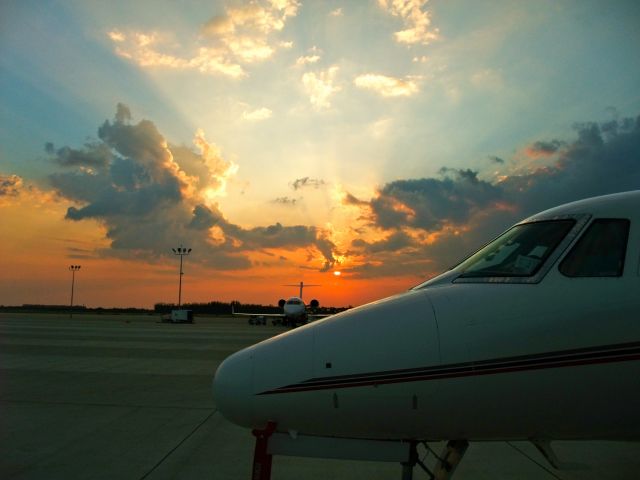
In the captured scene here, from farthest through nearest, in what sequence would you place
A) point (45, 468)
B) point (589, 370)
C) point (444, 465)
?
point (45, 468) < point (444, 465) < point (589, 370)

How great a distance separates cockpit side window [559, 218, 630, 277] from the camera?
12.2ft

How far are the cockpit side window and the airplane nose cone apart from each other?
2598 millimetres

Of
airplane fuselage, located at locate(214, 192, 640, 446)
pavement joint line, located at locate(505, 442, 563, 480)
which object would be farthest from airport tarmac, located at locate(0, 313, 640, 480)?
airplane fuselage, located at locate(214, 192, 640, 446)

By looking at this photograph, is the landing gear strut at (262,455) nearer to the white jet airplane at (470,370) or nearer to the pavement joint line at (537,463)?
the white jet airplane at (470,370)

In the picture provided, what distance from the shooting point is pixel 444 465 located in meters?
4.14

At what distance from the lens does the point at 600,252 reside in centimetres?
380

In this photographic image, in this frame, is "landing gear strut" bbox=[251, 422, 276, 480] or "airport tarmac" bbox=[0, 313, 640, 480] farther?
"airport tarmac" bbox=[0, 313, 640, 480]

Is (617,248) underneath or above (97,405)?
above

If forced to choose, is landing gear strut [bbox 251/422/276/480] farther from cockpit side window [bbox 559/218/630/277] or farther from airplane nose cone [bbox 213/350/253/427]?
cockpit side window [bbox 559/218/630/277]

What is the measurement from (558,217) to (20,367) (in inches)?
671

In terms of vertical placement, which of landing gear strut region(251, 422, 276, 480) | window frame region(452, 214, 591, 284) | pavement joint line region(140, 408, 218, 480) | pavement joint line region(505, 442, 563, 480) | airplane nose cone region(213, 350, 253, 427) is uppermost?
window frame region(452, 214, 591, 284)

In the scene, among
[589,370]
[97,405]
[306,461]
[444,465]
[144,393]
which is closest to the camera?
[589,370]

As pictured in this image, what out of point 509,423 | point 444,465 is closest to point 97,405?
point 444,465

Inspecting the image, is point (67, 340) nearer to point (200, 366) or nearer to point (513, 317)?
point (200, 366)
